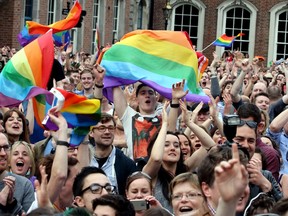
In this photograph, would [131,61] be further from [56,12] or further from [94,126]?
[56,12]

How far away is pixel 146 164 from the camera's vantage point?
9258mm

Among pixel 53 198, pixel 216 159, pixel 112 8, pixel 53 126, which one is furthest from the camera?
pixel 112 8

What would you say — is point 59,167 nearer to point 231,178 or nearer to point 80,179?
point 80,179

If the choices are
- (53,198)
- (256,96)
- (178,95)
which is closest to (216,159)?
(53,198)

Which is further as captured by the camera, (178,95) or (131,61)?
(131,61)

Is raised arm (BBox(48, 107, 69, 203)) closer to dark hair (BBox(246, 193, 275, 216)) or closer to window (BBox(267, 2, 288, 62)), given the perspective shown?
dark hair (BBox(246, 193, 275, 216))

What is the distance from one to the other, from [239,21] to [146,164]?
38321 mm

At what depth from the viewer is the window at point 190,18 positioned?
47.2 m

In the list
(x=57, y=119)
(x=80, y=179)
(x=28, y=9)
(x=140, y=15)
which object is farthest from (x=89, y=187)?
(x=140, y=15)

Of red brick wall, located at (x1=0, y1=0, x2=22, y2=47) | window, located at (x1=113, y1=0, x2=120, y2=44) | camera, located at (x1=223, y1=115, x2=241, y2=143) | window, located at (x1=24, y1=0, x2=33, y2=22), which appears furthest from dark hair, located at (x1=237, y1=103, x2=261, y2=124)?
window, located at (x1=113, y1=0, x2=120, y2=44)

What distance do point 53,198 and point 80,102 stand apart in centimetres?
185

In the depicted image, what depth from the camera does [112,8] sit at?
40.2 m

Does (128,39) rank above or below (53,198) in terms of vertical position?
above

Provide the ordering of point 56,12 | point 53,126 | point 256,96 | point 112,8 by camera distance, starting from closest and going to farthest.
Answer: point 53,126, point 256,96, point 56,12, point 112,8
